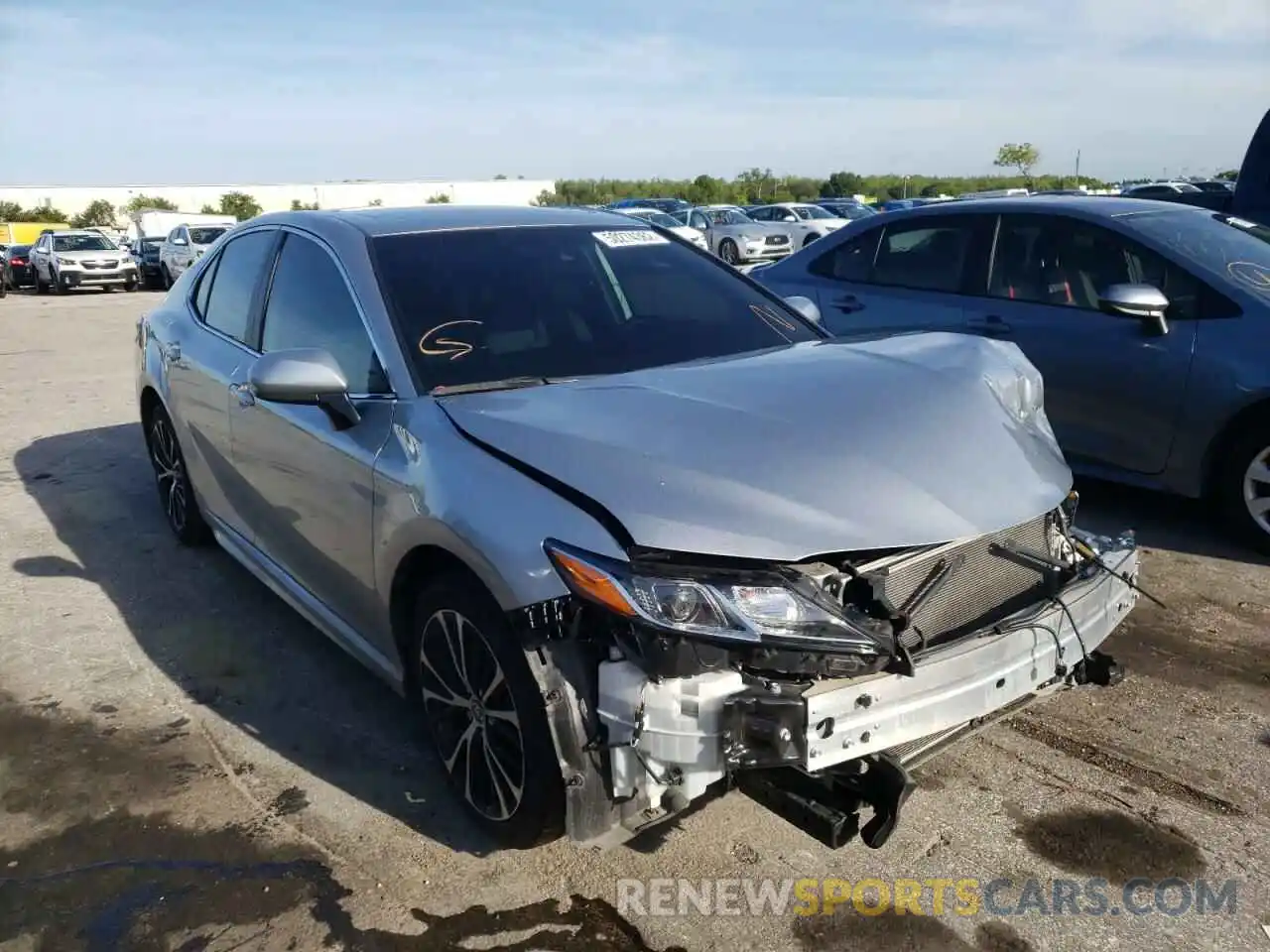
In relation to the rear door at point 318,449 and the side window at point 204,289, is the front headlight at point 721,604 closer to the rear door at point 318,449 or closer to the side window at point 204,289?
the rear door at point 318,449

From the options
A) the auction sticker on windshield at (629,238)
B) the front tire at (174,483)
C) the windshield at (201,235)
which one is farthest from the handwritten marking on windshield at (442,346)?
the windshield at (201,235)

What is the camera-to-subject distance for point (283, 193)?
71.2 meters

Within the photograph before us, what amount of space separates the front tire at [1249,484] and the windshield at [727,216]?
78.8 feet

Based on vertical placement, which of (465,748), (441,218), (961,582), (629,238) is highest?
(441,218)

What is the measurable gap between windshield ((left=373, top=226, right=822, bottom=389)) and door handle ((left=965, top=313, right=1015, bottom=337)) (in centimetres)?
214

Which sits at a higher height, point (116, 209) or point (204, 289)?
point (204, 289)

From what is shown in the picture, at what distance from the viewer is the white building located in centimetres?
6362

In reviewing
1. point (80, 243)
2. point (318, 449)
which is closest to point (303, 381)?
point (318, 449)

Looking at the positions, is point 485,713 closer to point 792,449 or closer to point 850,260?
point 792,449

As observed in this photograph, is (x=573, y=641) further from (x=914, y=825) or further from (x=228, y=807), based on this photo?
(x=228, y=807)

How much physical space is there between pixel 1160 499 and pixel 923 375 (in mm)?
3527

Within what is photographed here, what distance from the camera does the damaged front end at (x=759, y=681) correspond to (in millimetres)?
2344

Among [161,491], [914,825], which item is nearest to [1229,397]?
[914,825]

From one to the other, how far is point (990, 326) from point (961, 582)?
340cm
